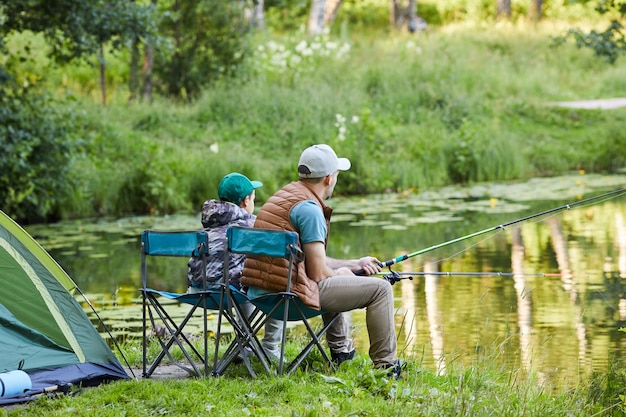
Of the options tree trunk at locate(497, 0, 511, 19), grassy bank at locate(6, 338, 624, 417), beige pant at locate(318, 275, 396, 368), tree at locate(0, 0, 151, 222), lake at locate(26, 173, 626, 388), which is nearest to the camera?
grassy bank at locate(6, 338, 624, 417)

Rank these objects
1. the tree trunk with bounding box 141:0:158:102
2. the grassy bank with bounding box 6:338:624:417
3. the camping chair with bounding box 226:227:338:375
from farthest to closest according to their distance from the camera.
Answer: the tree trunk with bounding box 141:0:158:102 < the camping chair with bounding box 226:227:338:375 < the grassy bank with bounding box 6:338:624:417

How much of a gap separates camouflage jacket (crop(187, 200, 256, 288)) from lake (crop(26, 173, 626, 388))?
35.8 inches

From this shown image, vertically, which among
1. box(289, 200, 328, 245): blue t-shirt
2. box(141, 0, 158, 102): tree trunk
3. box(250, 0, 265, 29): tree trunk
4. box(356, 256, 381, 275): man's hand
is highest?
box(250, 0, 265, 29): tree trunk

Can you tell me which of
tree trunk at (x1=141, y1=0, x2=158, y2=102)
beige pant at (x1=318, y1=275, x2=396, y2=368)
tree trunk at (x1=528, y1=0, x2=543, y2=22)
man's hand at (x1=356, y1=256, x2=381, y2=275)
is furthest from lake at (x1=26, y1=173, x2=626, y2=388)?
tree trunk at (x1=528, y1=0, x2=543, y2=22)

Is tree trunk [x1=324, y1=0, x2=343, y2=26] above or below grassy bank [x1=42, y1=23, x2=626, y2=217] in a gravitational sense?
above

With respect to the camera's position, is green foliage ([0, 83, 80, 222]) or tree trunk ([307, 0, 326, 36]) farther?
tree trunk ([307, 0, 326, 36])

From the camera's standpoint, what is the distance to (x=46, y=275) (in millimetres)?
5805

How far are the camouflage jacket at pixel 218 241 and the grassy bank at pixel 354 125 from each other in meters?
8.66

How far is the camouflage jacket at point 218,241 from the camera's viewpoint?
5547 mm

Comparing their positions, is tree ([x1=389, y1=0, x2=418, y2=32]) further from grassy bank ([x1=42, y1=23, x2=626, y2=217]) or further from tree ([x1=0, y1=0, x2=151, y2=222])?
tree ([x1=0, y1=0, x2=151, y2=222])

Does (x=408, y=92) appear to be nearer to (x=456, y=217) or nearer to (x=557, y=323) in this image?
(x=456, y=217)

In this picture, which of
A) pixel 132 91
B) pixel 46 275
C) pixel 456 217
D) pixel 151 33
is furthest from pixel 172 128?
pixel 46 275

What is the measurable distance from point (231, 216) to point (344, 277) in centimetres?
78

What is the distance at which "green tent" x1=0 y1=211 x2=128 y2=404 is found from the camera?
5457mm
